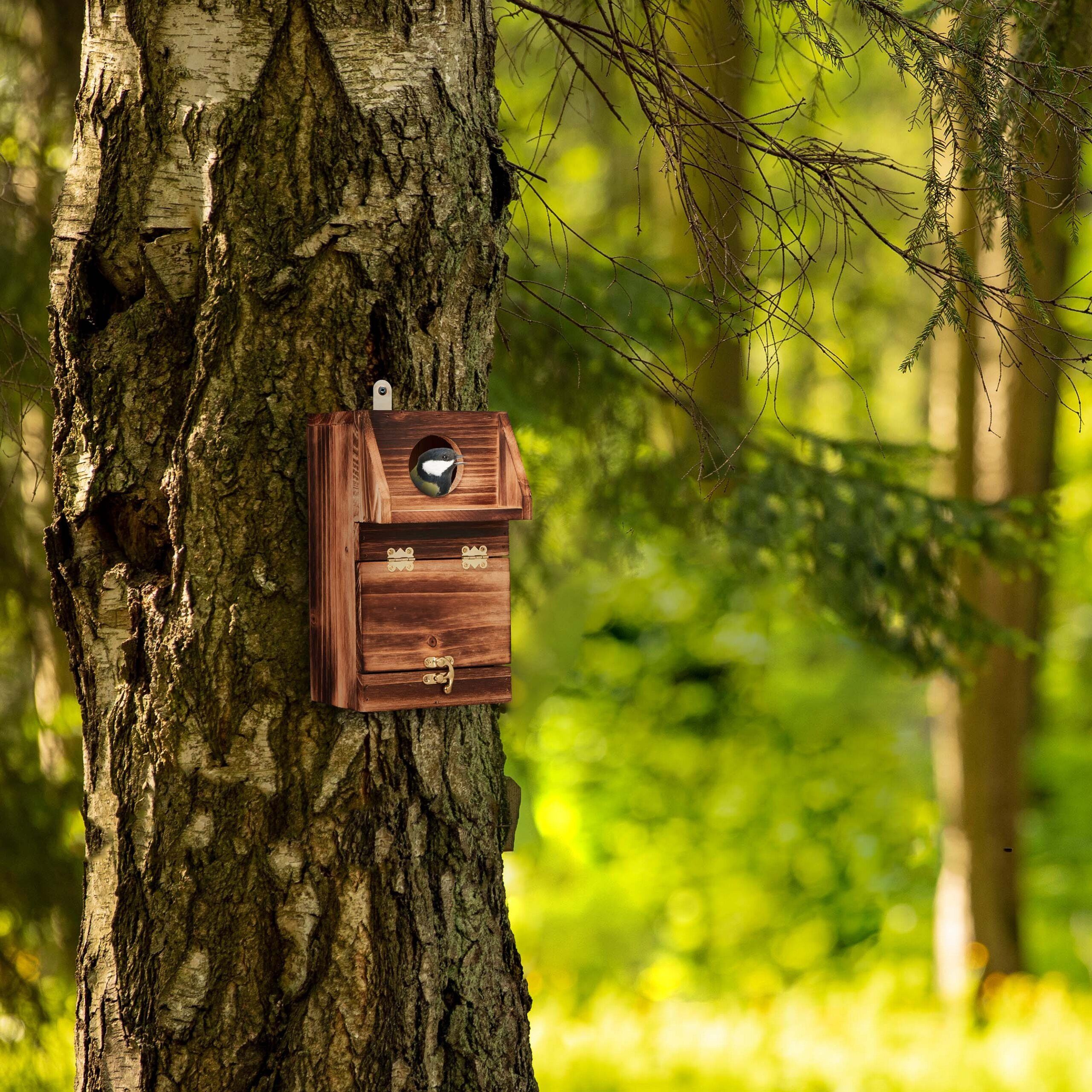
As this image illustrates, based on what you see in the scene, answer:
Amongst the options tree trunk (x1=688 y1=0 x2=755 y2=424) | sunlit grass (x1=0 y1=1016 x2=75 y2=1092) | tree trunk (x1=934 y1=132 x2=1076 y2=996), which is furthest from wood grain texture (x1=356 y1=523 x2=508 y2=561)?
tree trunk (x1=934 y1=132 x2=1076 y2=996)

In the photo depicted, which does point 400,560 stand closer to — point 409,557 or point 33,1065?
point 409,557

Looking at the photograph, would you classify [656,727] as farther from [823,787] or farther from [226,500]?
[226,500]

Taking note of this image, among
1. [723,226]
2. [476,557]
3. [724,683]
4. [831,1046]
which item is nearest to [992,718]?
[724,683]

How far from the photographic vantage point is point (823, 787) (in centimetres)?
691

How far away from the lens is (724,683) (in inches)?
264

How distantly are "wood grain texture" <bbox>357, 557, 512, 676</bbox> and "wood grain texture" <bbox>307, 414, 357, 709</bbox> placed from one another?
0.02 m

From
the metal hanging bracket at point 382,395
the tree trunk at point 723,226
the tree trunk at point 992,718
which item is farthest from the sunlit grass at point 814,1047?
the metal hanging bracket at point 382,395

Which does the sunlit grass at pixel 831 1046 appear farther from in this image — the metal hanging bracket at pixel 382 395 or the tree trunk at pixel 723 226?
the metal hanging bracket at pixel 382 395

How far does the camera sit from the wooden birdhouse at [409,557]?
1.51 m

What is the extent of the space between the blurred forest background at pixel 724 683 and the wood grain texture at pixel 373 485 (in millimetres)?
652

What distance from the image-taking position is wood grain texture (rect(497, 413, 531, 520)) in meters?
1.59

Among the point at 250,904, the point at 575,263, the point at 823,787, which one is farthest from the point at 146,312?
the point at 823,787

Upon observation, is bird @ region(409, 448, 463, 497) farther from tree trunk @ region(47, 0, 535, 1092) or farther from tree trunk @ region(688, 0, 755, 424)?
tree trunk @ region(688, 0, 755, 424)

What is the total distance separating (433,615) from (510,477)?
0.21 meters
